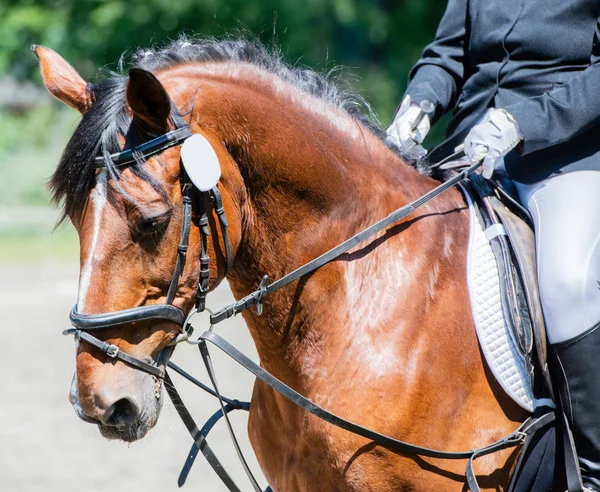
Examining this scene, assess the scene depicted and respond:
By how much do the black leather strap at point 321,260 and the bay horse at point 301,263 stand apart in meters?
0.04

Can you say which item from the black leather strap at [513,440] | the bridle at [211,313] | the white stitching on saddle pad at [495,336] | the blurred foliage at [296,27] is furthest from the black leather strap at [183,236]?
the blurred foliage at [296,27]

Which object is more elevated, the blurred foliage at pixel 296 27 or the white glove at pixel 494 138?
the blurred foliage at pixel 296 27

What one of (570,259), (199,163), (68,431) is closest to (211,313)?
(199,163)

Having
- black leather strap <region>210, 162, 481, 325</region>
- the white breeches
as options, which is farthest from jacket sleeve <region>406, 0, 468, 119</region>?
the white breeches

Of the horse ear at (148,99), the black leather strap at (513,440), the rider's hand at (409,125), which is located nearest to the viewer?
the horse ear at (148,99)

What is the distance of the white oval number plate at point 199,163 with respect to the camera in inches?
87.5

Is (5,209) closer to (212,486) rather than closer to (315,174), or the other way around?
(212,486)

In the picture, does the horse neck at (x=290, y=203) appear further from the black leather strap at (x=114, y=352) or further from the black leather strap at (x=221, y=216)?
the black leather strap at (x=114, y=352)

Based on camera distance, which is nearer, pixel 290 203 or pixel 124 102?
pixel 124 102

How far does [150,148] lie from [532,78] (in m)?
1.33

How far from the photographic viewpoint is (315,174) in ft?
8.23

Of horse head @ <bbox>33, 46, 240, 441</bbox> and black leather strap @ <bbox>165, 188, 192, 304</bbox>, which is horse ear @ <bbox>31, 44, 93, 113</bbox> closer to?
horse head @ <bbox>33, 46, 240, 441</bbox>

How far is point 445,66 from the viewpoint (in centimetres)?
317

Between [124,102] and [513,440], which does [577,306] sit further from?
[124,102]
